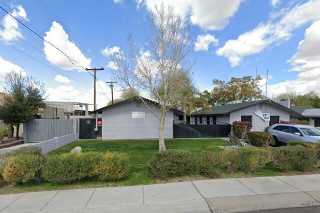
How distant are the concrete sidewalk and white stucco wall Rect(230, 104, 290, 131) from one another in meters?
18.3

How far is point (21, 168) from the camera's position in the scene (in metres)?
7.08

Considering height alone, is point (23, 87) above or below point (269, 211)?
above

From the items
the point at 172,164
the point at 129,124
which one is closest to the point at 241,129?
the point at 129,124

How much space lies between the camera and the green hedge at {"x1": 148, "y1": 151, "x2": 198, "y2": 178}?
24.8ft

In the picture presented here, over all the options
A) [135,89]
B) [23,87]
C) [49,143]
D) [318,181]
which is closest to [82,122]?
[23,87]

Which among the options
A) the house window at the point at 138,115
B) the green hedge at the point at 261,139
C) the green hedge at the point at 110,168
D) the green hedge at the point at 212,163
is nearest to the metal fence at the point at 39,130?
the house window at the point at 138,115

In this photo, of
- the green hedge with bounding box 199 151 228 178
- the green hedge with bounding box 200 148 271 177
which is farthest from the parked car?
the green hedge with bounding box 199 151 228 178

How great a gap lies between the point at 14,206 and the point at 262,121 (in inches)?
914

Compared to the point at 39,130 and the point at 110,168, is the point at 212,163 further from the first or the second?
the point at 39,130

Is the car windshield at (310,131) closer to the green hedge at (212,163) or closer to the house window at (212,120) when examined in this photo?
the green hedge at (212,163)

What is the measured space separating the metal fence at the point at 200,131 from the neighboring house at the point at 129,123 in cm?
104

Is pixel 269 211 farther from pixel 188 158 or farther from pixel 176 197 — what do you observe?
pixel 188 158

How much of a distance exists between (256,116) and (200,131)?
5.59 meters

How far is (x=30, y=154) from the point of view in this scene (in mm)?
7473
